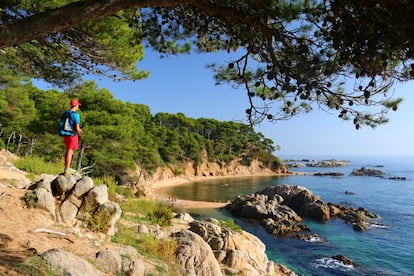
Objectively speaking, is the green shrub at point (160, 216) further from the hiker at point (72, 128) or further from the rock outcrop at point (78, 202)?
the hiker at point (72, 128)

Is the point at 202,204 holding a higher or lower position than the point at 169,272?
lower

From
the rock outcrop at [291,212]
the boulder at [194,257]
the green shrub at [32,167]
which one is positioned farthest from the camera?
the rock outcrop at [291,212]

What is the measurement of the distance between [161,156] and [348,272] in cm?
3889

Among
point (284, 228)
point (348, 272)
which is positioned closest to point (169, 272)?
point (348, 272)

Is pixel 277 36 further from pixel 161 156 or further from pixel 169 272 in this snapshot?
pixel 161 156

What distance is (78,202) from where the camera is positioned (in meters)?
5.91

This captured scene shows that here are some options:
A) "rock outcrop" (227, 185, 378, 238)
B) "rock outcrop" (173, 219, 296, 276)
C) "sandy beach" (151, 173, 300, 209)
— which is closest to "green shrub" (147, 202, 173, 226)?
"rock outcrop" (173, 219, 296, 276)

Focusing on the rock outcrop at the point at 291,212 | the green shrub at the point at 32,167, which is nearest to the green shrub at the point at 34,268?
the green shrub at the point at 32,167

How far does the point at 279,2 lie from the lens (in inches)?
140

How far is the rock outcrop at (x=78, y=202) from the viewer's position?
557 cm

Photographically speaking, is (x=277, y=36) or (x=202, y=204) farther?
(x=202, y=204)

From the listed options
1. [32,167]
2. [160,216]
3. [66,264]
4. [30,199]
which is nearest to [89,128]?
[32,167]

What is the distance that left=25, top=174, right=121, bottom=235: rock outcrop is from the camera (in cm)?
557

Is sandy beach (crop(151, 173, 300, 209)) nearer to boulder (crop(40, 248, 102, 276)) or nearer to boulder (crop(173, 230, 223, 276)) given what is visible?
boulder (crop(173, 230, 223, 276))
